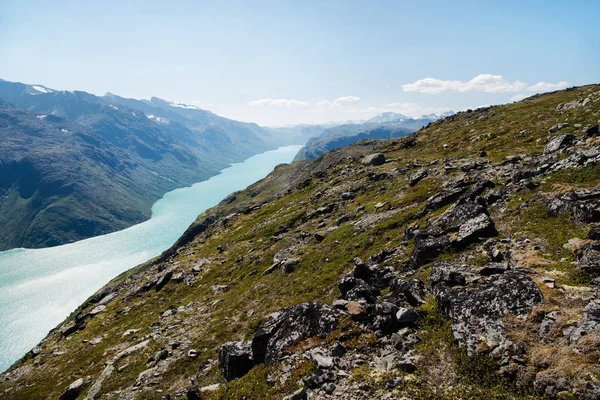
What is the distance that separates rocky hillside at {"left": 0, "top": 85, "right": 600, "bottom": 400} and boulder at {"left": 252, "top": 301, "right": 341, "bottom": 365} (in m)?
0.08

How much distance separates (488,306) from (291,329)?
1021cm

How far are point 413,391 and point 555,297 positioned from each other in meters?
7.42

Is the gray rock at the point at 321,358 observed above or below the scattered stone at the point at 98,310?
above

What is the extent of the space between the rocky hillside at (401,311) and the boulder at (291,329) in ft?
0.27

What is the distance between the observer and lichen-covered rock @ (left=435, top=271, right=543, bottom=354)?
497 inches

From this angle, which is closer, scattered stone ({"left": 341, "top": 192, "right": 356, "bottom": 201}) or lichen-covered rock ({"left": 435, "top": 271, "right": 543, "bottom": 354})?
lichen-covered rock ({"left": 435, "top": 271, "right": 543, "bottom": 354})

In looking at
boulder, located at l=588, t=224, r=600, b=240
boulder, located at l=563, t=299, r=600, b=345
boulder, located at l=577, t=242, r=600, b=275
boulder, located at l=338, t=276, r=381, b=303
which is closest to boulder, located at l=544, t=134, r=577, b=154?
boulder, located at l=588, t=224, r=600, b=240

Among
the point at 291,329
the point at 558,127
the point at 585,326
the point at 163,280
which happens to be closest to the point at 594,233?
the point at 585,326

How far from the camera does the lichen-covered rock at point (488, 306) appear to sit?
41.4 feet

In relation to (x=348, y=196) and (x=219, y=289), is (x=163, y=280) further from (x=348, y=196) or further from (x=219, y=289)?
(x=348, y=196)

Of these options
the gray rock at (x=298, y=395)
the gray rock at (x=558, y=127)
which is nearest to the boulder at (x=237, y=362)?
the gray rock at (x=298, y=395)

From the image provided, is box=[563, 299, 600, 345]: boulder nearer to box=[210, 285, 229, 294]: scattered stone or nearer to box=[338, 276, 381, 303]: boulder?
box=[338, 276, 381, 303]: boulder

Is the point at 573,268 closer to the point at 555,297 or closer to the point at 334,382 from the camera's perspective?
the point at 555,297

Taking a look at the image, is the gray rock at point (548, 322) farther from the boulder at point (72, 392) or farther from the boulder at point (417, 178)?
the boulder at point (417, 178)
